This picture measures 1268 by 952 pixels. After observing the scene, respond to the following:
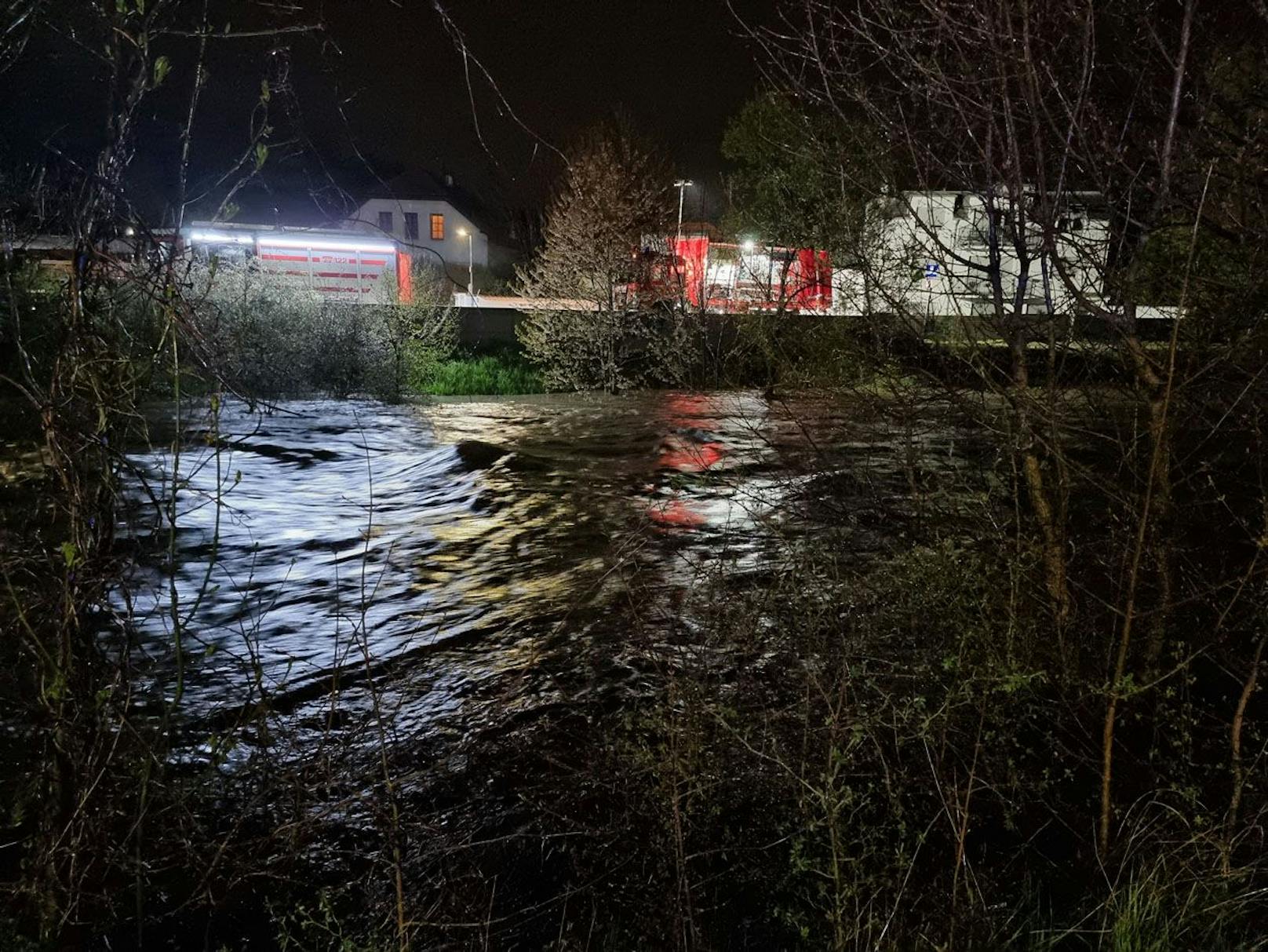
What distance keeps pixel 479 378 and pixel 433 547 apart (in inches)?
662

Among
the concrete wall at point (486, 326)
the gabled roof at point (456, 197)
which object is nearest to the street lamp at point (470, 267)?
the concrete wall at point (486, 326)

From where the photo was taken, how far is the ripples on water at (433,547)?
→ 609 centimetres

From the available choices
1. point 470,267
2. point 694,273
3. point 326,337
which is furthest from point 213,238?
point 326,337

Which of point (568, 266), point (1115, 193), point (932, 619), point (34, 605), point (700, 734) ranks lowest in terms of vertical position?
point (700, 734)

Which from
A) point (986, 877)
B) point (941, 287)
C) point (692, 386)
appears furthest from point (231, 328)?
point (986, 877)

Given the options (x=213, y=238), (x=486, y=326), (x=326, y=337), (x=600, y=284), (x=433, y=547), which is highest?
(x=600, y=284)

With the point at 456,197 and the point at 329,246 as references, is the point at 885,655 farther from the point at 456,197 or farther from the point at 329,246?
the point at 456,197

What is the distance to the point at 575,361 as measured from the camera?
24609mm

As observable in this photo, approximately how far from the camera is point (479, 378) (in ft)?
86.4

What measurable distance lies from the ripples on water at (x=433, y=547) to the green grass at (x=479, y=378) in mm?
7578

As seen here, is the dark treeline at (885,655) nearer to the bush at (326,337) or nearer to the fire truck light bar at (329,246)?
the bush at (326,337)

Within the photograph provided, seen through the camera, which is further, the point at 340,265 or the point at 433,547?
the point at 340,265

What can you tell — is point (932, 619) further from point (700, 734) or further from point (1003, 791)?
point (700, 734)

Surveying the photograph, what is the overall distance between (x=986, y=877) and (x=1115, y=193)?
3.25 m
